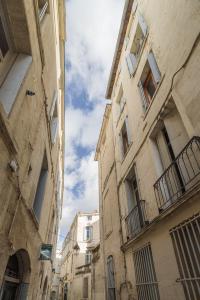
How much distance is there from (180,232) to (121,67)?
376 inches

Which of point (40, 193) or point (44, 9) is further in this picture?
point (40, 193)

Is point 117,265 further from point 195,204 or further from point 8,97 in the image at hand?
point 8,97

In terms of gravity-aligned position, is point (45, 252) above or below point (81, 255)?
below

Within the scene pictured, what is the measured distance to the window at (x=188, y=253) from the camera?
344 cm

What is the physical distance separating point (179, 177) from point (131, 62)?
6499 millimetres

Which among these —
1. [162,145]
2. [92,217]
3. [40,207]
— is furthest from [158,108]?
[92,217]

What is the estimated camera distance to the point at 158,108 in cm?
592

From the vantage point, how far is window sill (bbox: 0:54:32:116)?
3716 mm

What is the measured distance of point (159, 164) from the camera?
227 inches

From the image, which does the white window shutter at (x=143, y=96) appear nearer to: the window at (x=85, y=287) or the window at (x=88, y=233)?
the window at (x=85, y=287)

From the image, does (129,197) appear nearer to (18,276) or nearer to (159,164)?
(159,164)

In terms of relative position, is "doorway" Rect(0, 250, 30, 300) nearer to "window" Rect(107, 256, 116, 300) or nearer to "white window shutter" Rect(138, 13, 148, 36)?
"window" Rect(107, 256, 116, 300)

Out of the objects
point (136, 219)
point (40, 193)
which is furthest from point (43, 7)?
point (136, 219)

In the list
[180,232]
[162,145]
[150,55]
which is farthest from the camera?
[150,55]
